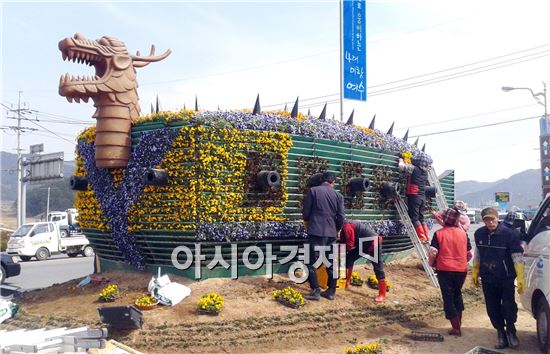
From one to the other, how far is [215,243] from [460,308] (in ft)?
12.8

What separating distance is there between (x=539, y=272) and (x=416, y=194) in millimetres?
4659

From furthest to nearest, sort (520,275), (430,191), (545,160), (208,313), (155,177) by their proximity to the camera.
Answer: (545,160) → (430,191) → (155,177) → (208,313) → (520,275)

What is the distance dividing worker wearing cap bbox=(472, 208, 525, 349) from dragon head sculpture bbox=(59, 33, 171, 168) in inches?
231

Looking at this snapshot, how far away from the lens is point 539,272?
636cm

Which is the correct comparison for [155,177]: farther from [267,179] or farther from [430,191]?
[430,191]

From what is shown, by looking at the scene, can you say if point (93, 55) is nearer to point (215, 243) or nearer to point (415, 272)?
point (215, 243)

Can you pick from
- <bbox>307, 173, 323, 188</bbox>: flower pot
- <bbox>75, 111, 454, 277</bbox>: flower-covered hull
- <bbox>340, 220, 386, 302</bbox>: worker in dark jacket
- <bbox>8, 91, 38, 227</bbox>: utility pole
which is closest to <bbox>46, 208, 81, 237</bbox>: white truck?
<bbox>8, 91, 38, 227</bbox>: utility pole

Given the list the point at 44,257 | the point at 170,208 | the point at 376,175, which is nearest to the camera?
the point at 170,208

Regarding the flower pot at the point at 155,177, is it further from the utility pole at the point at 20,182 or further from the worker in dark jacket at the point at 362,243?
the utility pole at the point at 20,182

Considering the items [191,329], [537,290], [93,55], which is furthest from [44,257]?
[537,290]

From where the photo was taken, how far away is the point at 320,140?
31.6ft

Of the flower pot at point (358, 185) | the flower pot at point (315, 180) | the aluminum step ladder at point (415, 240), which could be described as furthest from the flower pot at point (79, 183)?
the aluminum step ladder at point (415, 240)

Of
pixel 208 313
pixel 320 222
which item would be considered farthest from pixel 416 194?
pixel 208 313

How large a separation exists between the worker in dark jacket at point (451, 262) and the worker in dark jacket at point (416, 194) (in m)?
2.87
